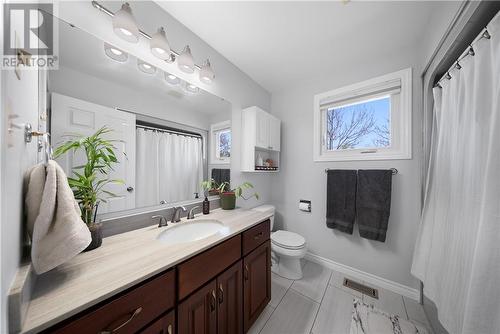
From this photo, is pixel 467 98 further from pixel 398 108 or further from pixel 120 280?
pixel 120 280

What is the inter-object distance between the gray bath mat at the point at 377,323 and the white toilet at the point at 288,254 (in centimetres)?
58

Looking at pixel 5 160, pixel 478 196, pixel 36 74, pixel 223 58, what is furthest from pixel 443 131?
pixel 36 74

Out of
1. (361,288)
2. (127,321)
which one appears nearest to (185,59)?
(127,321)

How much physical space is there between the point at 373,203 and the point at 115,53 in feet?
8.08

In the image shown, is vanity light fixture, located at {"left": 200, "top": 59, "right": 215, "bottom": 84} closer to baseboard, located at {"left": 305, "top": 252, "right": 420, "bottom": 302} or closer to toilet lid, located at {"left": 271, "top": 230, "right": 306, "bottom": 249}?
toilet lid, located at {"left": 271, "top": 230, "right": 306, "bottom": 249}

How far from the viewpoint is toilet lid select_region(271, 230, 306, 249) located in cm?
178

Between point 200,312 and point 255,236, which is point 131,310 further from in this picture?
point 255,236

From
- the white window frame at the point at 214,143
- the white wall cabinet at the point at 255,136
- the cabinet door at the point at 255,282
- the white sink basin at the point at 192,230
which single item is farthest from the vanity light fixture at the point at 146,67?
the cabinet door at the point at 255,282

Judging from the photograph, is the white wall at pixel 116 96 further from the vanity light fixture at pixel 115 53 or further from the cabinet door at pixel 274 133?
the cabinet door at pixel 274 133

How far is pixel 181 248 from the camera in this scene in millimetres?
841

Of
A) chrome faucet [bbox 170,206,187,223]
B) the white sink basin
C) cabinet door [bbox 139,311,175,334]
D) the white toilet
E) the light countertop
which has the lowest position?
the white toilet

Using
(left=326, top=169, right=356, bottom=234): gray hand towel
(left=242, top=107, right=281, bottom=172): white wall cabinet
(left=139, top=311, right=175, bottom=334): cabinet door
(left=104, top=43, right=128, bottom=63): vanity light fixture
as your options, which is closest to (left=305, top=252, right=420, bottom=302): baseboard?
(left=326, top=169, right=356, bottom=234): gray hand towel

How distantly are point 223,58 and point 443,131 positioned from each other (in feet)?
6.54

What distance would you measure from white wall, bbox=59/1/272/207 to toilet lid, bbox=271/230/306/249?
484mm
